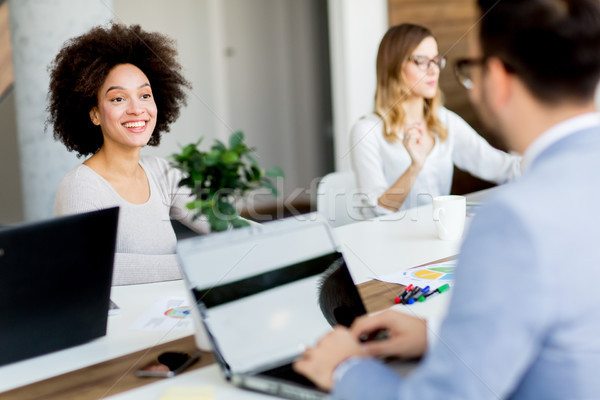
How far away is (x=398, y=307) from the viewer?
1254mm

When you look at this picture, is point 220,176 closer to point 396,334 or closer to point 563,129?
point 396,334

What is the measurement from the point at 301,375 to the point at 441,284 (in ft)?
1.73

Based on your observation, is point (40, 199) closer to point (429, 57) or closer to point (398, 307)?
point (429, 57)

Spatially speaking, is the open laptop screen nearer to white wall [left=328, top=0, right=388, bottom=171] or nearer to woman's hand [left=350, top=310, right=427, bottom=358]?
woman's hand [left=350, top=310, right=427, bottom=358]

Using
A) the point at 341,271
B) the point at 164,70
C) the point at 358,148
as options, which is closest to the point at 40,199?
the point at 164,70

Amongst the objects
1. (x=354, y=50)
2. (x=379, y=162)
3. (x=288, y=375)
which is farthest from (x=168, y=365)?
(x=354, y=50)

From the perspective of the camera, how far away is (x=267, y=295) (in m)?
1.07

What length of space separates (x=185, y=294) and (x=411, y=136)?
1225 millimetres

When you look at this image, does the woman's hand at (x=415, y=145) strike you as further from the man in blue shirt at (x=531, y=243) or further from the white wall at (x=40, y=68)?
the man in blue shirt at (x=531, y=243)

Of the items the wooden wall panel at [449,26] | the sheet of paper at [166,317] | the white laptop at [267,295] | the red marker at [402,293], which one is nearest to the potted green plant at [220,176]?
the white laptop at [267,295]

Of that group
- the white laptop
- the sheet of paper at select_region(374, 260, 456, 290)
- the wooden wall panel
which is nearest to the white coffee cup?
the sheet of paper at select_region(374, 260, 456, 290)

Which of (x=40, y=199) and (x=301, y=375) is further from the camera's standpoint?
(x=40, y=199)

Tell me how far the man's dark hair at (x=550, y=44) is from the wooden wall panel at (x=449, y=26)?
331cm

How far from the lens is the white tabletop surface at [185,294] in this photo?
1011 mm
